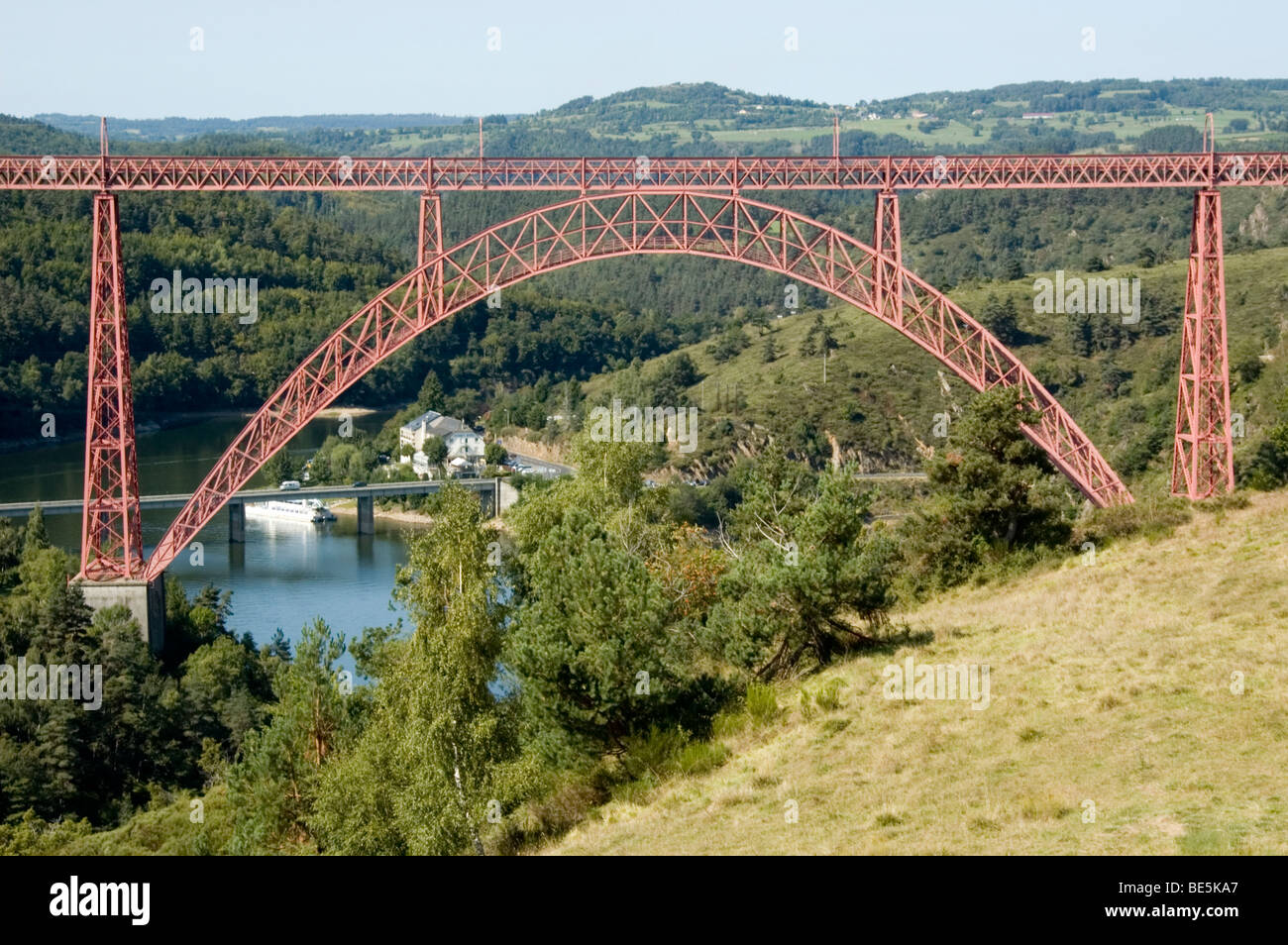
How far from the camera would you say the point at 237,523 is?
73812 millimetres

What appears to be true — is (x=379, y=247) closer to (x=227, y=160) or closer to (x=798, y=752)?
(x=227, y=160)

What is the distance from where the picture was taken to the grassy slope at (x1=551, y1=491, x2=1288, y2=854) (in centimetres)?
1582

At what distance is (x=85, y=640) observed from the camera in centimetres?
Answer: 3997

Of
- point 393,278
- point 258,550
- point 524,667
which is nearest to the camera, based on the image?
point 524,667

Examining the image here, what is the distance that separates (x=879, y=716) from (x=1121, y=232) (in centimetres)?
12144

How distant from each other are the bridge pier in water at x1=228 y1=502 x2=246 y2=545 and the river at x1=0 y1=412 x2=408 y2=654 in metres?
0.41

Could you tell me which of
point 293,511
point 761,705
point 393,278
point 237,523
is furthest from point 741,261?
point 393,278

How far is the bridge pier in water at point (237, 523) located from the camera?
73.8m

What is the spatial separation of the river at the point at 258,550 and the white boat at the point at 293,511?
51cm

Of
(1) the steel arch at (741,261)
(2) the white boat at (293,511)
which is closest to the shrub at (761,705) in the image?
(1) the steel arch at (741,261)

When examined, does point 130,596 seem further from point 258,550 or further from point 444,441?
point 444,441

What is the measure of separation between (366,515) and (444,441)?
612 inches

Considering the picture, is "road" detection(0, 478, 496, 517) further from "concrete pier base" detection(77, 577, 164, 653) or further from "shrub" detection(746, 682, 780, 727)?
"shrub" detection(746, 682, 780, 727)
